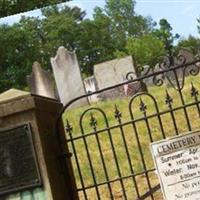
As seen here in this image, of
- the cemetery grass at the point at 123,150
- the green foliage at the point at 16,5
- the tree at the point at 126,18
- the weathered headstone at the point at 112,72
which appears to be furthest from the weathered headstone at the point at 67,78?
the tree at the point at 126,18

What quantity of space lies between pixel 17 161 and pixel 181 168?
114cm

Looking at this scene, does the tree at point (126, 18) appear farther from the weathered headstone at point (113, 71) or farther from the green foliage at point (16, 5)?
the weathered headstone at point (113, 71)

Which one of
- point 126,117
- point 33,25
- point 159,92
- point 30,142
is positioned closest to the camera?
point 30,142

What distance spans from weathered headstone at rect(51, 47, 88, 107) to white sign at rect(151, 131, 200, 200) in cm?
1308

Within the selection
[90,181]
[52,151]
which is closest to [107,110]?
[90,181]

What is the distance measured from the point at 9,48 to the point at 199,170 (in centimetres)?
3552

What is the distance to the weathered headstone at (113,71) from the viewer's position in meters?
18.0

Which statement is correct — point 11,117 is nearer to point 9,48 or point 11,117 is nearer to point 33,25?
point 9,48

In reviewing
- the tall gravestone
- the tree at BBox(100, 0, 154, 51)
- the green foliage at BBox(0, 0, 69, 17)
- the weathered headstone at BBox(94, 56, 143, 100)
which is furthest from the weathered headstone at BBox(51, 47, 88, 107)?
the tree at BBox(100, 0, 154, 51)

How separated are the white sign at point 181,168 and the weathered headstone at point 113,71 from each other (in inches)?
539

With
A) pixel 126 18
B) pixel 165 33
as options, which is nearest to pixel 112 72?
pixel 165 33

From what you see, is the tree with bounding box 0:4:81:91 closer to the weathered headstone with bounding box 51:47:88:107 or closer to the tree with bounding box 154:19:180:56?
the tree with bounding box 154:19:180:56

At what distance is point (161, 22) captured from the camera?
6000cm

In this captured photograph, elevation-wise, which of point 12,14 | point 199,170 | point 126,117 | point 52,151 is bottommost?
point 199,170
